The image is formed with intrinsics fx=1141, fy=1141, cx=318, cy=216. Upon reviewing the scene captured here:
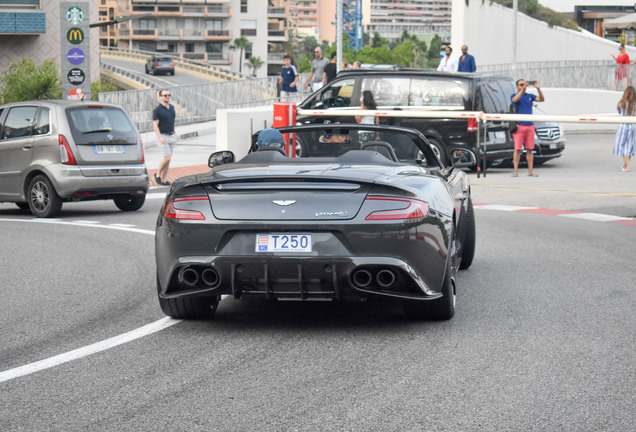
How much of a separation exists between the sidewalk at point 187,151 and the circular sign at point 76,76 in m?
2.36

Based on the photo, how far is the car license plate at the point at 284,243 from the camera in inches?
259

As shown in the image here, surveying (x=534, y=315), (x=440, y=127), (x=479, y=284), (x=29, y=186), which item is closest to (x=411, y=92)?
(x=440, y=127)

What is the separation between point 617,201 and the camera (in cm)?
1731

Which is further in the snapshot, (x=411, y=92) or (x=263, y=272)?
(x=411, y=92)

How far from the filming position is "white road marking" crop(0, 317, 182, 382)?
19.1ft

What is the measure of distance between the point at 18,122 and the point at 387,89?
27.0 ft

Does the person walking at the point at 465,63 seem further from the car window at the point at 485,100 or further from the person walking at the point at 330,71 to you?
the car window at the point at 485,100

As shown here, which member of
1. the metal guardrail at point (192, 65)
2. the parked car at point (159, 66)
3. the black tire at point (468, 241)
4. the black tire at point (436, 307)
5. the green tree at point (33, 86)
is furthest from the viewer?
the parked car at point (159, 66)

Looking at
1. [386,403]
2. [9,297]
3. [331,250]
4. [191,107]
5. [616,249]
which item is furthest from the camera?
[191,107]

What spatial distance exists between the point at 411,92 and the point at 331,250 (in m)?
15.5

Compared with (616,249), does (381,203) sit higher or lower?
higher

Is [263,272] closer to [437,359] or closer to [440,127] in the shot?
[437,359]

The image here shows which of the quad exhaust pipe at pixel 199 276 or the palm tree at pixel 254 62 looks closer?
the quad exhaust pipe at pixel 199 276

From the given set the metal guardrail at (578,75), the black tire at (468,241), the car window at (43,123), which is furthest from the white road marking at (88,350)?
the metal guardrail at (578,75)
